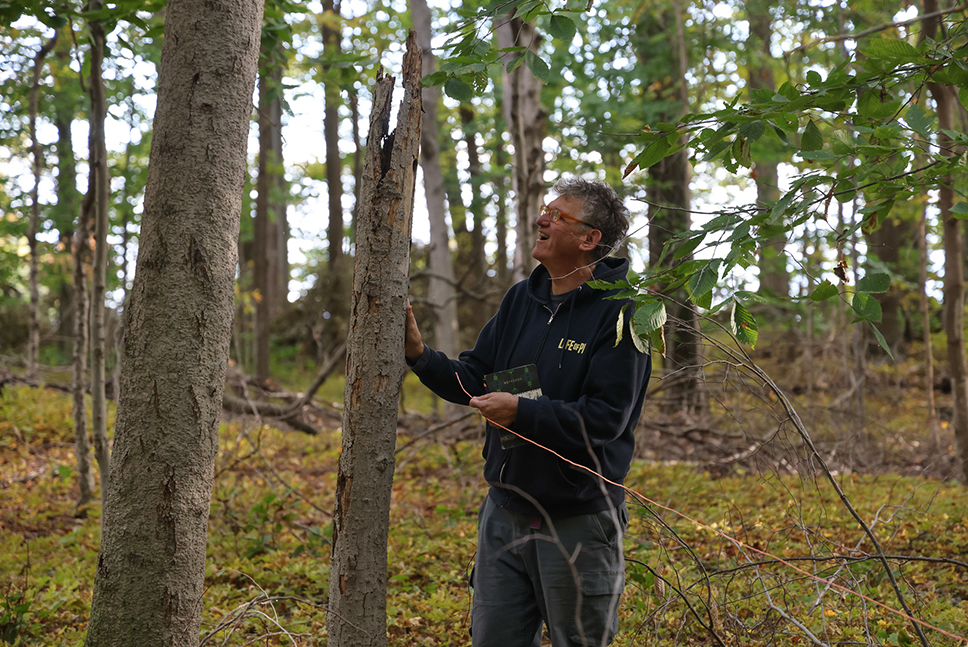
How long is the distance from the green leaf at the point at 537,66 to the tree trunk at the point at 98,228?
11.0 feet

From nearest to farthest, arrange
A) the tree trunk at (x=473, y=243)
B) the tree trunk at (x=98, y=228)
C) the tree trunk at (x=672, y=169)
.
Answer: the tree trunk at (x=98, y=228) < the tree trunk at (x=672, y=169) < the tree trunk at (x=473, y=243)

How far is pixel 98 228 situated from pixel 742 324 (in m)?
4.47

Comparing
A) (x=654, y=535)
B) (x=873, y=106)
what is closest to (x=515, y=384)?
(x=873, y=106)

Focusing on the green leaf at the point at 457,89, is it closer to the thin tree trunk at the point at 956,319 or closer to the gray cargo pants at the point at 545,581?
the gray cargo pants at the point at 545,581

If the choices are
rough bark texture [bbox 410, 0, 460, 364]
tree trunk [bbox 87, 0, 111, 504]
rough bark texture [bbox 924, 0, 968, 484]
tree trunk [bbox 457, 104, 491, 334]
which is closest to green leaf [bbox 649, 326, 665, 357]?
tree trunk [bbox 87, 0, 111, 504]

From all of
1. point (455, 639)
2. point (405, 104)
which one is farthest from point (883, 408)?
point (405, 104)

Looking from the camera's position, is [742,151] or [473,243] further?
[473,243]

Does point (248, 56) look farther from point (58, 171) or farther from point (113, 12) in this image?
point (58, 171)

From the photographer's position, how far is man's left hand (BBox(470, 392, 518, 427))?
2.23 m

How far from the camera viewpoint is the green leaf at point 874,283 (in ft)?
7.13

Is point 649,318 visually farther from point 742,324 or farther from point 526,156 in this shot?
point 526,156

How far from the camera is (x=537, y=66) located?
102 inches

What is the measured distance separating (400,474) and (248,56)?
5.29m

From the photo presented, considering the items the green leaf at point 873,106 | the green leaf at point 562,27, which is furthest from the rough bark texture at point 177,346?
the green leaf at point 873,106
